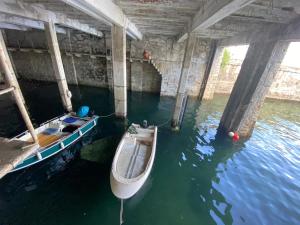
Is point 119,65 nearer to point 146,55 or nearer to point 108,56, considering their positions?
point 146,55

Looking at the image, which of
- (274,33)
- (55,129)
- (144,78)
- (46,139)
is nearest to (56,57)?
(55,129)

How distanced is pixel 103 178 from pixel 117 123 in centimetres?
441

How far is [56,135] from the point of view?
7734 mm

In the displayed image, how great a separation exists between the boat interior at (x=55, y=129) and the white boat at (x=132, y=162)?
320 cm

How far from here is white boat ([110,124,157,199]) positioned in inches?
189

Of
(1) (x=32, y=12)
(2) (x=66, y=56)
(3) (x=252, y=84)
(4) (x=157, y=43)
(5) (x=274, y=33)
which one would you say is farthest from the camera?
(2) (x=66, y=56)

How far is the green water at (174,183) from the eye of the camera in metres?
5.04

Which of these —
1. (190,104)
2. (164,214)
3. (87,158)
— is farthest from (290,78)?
(87,158)

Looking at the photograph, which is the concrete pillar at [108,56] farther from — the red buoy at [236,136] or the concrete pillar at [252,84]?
the red buoy at [236,136]

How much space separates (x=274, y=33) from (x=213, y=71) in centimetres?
743

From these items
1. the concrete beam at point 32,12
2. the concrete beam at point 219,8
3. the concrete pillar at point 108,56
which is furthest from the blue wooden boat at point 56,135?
the concrete beam at point 219,8

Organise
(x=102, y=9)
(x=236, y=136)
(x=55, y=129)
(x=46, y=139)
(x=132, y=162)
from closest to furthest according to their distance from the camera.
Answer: (x=102, y=9), (x=132, y=162), (x=46, y=139), (x=55, y=129), (x=236, y=136)

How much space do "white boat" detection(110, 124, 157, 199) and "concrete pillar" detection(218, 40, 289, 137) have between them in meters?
4.63

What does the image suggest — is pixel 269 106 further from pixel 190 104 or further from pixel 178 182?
pixel 178 182
